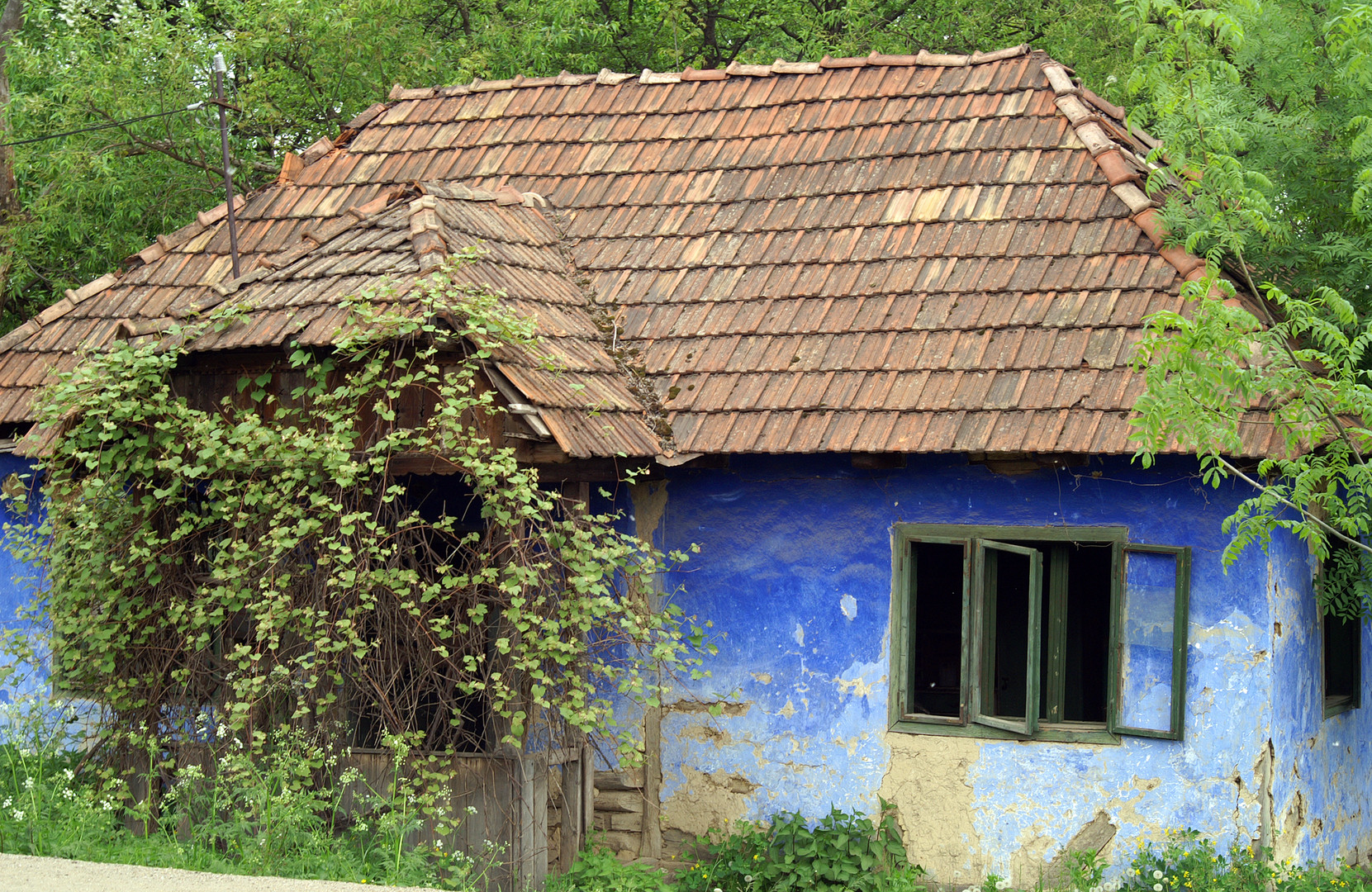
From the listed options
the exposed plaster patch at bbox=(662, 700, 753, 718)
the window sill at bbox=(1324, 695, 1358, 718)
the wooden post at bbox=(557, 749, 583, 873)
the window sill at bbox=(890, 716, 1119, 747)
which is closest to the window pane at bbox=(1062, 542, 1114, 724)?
the window sill at bbox=(1324, 695, 1358, 718)

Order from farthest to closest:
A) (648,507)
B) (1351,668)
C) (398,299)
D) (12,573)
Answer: (12,573)
(1351,668)
(648,507)
(398,299)

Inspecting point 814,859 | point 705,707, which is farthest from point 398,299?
point 814,859

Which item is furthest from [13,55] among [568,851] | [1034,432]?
[1034,432]

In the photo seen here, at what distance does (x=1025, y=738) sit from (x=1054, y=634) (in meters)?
0.60

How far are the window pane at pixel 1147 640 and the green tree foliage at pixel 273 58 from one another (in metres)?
8.64

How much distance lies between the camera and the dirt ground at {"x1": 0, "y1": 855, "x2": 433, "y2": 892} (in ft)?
18.4

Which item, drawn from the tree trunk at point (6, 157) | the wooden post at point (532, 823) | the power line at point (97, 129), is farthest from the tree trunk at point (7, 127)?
the wooden post at point (532, 823)

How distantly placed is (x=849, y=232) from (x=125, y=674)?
16.2 feet

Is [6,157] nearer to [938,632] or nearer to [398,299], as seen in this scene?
[398,299]

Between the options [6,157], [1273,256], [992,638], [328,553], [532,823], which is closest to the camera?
[328,553]

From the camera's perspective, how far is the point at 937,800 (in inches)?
288

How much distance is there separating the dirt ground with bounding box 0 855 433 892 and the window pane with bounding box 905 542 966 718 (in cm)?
577

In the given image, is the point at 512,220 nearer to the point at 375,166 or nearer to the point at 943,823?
the point at 375,166

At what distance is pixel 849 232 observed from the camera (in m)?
8.49
